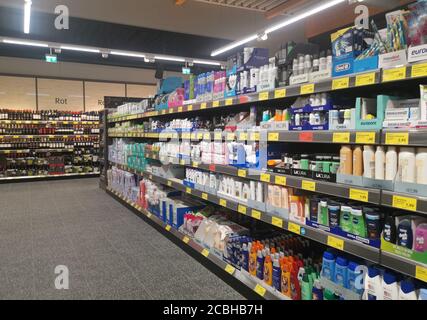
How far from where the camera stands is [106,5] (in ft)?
27.7

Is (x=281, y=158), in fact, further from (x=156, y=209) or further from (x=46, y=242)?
(x=46, y=242)

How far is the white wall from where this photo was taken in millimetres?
10984

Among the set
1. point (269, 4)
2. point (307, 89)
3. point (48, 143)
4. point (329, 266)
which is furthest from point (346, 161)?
point (48, 143)

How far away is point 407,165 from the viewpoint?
1809 mm

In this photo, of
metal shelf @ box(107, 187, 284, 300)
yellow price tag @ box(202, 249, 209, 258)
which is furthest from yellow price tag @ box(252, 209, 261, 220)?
yellow price tag @ box(202, 249, 209, 258)

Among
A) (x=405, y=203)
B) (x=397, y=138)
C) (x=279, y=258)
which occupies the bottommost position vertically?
(x=279, y=258)

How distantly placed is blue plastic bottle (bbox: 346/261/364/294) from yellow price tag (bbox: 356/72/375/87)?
43.8 inches

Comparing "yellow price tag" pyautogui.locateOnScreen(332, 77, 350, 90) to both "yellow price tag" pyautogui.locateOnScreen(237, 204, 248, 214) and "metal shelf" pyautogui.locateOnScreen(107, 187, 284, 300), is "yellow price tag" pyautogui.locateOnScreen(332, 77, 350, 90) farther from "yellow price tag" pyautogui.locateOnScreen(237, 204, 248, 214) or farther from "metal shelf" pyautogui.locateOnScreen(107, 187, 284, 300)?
"metal shelf" pyautogui.locateOnScreen(107, 187, 284, 300)

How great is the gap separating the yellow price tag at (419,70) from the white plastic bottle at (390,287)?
3.65ft

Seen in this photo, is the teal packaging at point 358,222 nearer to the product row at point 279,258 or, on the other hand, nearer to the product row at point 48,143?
the product row at point 279,258

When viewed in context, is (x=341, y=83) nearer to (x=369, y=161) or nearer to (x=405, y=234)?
(x=369, y=161)

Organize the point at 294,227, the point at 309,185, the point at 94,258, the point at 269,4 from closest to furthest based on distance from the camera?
the point at 309,185
the point at 294,227
the point at 94,258
the point at 269,4

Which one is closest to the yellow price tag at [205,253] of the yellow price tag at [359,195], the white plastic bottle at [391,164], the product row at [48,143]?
the yellow price tag at [359,195]

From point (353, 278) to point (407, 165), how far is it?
771 mm
